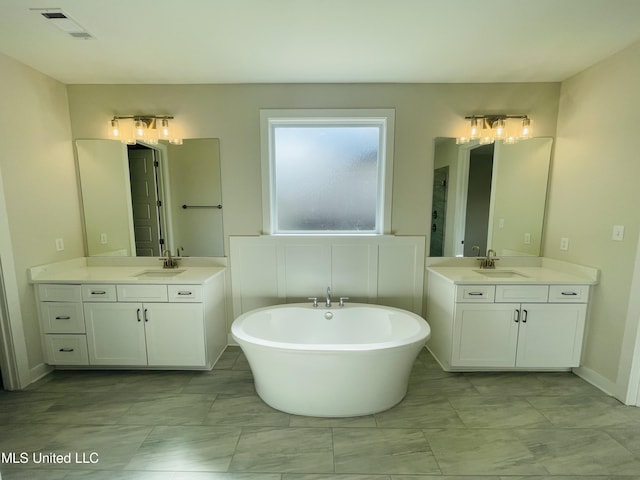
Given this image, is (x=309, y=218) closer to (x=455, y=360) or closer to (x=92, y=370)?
(x=455, y=360)

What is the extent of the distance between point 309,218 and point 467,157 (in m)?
1.63

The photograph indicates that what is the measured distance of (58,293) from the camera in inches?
95.4

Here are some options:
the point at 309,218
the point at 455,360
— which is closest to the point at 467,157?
the point at 309,218

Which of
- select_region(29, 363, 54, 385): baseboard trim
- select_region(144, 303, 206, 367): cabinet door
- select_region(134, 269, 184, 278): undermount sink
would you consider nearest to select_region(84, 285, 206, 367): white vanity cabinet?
select_region(144, 303, 206, 367): cabinet door

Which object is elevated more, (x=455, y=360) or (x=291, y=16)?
(x=291, y=16)

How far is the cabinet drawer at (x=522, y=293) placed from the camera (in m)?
2.41

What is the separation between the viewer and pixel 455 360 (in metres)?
2.49

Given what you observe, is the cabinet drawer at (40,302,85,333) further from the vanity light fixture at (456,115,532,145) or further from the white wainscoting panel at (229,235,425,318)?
the vanity light fixture at (456,115,532,145)

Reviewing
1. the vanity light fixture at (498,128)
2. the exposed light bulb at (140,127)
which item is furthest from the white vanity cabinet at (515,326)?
the exposed light bulb at (140,127)

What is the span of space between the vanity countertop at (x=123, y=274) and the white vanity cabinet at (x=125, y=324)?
43mm

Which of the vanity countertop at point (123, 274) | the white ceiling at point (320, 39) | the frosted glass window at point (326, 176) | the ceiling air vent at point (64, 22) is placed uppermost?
the white ceiling at point (320, 39)

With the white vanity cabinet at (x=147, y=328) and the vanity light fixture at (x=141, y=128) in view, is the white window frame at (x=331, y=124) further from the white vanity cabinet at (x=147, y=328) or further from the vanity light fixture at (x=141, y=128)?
the white vanity cabinet at (x=147, y=328)

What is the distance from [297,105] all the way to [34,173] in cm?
225

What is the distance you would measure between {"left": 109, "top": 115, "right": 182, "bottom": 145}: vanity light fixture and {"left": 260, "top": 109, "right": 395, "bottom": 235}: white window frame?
0.83 m
